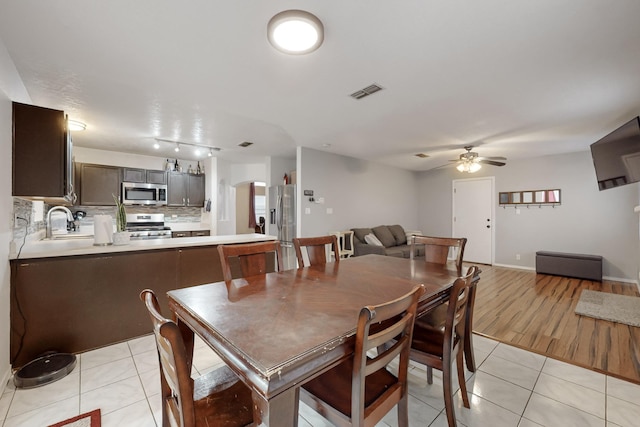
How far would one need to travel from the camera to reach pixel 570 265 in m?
4.88

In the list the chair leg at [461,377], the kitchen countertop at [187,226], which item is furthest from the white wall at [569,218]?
the kitchen countertop at [187,226]

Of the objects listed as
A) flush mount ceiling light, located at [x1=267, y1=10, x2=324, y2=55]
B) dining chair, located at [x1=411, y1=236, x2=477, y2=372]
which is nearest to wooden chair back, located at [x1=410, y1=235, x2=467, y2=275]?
dining chair, located at [x1=411, y1=236, x2=477, y2=372]

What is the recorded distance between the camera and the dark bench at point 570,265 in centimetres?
466

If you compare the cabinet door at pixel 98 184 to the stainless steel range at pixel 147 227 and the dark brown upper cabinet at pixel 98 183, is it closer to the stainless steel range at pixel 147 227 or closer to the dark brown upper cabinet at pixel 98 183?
the dark brown upper cabinet at pixel 98 183

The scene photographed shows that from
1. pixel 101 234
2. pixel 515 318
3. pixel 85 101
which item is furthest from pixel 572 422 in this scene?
pixel 85 101

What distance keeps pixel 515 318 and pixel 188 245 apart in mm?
3823

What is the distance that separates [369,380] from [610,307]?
4130 millimetres

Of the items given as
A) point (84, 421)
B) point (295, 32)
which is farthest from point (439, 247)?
point (84, 421)

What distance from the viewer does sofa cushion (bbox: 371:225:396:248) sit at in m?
5.67

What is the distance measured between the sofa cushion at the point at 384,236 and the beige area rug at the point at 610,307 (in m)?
3.01

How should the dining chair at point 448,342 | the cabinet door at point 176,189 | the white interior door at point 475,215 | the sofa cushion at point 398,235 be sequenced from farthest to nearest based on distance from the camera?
1. the white interior door at point 475,215
2. the sofa cushion at point 398,235
3. the cabinet door at point 176,189
4. the dining chair at point 448,342

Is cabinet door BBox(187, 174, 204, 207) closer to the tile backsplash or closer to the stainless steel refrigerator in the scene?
the tile backsplash

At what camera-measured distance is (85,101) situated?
2.92 m

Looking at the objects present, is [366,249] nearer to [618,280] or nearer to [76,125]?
[618,280]
